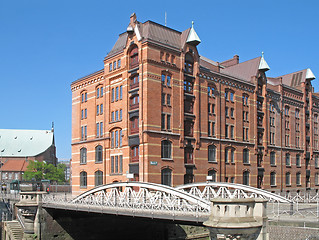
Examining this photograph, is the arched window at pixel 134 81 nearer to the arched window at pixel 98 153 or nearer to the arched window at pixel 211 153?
the arched window at pixel 98 153

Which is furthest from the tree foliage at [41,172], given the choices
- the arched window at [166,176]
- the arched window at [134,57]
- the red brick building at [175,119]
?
the arched window at [166,176]

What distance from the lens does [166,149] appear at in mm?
37469

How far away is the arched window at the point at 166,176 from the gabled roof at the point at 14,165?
7235 centimetres

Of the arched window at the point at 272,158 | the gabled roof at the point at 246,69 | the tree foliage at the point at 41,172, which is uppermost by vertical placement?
the gabled roof at the point at 246,69

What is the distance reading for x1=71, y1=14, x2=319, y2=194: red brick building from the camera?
36969 millimetres

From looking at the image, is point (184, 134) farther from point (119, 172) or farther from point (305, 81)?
point (305, 81)

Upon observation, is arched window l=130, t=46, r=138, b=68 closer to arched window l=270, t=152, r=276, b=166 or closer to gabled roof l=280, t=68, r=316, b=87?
arched window l=270, t=152, r=276, b=166

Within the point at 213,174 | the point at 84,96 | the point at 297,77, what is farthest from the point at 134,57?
the point at 297,77

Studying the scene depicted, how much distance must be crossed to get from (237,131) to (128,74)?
14795mm

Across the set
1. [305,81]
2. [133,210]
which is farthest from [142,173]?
[305,81]

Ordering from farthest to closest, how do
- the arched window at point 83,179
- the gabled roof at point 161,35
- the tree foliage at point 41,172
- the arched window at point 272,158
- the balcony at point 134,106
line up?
the tree foliage at point 41,172, the arched window at point 272,158, the arched window at point 83,179, the balcony at point 134,106, the gabled roof at point 161,35

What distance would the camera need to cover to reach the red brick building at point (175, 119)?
3697 centimetres

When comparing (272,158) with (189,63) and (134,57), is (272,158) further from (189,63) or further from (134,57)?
(134,57)

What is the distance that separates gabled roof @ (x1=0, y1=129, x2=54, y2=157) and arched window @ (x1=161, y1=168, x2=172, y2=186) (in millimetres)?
74634
